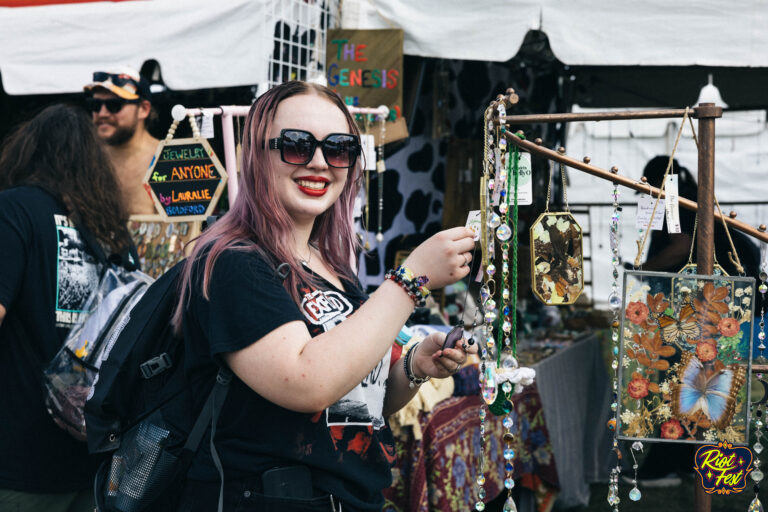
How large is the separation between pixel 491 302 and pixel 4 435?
55.4 inches

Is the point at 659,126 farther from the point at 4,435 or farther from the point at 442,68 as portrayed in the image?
the point at 4,435

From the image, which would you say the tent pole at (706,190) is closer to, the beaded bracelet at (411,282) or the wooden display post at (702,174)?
the wooden display post at (702,174)

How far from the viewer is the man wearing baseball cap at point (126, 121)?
3283mm

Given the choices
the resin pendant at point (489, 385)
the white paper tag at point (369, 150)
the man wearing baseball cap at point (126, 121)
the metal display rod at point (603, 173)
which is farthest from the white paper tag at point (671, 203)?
the man wearing baseball cap at point (126, 121)

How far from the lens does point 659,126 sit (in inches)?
355

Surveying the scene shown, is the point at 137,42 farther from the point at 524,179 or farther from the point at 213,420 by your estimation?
the point at 213,420

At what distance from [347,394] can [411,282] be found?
0.89 feet

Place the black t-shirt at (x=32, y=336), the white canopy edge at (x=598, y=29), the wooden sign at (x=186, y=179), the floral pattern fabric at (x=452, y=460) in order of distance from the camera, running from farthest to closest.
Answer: the white canopy edge at (x=598, y=29) < the floral pattern fabric at (x=452, y=460) < the wooden sign at (x=186, y=179) < the black t-shirt at (x=32, y=336)

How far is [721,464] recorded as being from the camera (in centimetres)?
178

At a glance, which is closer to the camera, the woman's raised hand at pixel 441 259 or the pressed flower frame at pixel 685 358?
the woman's raised hand at pixel 441 259

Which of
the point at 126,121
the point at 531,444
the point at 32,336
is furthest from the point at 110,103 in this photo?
the point at 531,444

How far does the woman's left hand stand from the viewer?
5.23ft

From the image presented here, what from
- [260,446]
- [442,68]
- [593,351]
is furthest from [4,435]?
[593,351]

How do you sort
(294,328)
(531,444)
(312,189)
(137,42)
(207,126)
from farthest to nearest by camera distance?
(531,444) → (137,42) → (207,126) → (312,189) → (294,328)
